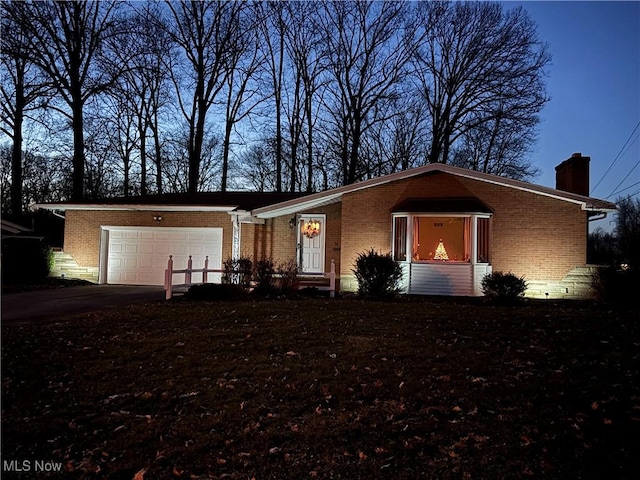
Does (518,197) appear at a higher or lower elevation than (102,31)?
lower

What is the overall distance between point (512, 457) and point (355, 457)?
123 centimetres

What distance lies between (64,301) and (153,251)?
549cm

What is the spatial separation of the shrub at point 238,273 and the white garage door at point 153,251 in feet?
8.45

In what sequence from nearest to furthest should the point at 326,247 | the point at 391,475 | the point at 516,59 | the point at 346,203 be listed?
the point at 391,475
the point at 346,203
the point at 326,247
the point at 516,59

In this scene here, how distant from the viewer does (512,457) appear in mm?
3881

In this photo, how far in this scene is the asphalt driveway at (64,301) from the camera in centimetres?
1007

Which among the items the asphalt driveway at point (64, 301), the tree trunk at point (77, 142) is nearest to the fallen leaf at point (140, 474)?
the asphalt driveway at point (64, 301)

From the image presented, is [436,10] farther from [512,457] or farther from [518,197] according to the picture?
[512,457]

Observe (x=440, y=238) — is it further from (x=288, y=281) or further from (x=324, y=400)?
(x=324, y=400)

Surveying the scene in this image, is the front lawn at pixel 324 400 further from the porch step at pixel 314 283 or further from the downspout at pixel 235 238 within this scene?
the downspout at pixel 235 238

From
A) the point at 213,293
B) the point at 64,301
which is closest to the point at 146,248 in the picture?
the point at 64,301

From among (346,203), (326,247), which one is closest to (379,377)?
(346,203)

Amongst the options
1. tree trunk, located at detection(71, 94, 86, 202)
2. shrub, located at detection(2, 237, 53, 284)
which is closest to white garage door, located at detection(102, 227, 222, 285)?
shrub, located at detection(2, 237, 53, 284)

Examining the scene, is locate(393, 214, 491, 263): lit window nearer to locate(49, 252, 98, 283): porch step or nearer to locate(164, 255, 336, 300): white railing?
locate(164, 255, 336, 300): white railing
